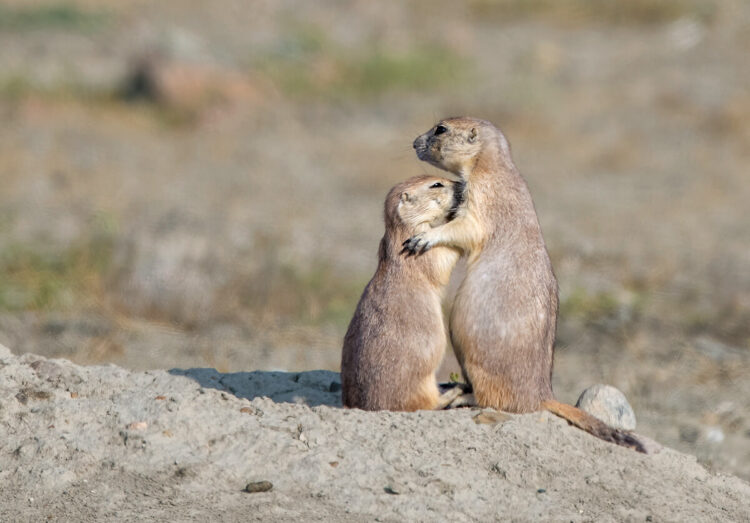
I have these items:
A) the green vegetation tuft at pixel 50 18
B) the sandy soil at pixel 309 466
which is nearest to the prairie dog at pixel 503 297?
the sandy soil at pixel 309 466

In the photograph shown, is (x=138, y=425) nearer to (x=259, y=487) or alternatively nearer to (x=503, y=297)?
(x=259, y=487)

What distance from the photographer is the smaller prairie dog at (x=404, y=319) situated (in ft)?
16.9

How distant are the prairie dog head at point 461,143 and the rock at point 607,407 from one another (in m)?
1.39

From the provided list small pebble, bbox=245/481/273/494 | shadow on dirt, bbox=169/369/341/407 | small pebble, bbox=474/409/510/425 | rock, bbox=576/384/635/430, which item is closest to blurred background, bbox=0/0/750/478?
shadow on dirt, bbox=169/369/341/407

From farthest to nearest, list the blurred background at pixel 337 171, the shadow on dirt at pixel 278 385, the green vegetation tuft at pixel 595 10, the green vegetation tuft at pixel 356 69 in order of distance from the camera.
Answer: the green vegetation tuft at pixel 595 10
the green vegetation tuft at pixel 356 69
the blurred background at pixel 337 171
the shadow on dirt at pixel 278 385

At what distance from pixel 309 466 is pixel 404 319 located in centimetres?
79

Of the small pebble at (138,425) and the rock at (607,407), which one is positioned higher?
the rock at (607,407)

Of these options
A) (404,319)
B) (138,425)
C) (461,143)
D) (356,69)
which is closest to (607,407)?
(404,319)

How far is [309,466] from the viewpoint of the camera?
16.3 ft

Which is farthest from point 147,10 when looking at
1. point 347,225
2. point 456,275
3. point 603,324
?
point 456,275

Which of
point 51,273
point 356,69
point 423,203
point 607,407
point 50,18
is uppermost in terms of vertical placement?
point 50,18

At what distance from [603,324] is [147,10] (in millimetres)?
16358

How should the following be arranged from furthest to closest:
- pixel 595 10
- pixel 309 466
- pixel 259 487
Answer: pixel 595 10
pixel 309 466
pixel 259 487

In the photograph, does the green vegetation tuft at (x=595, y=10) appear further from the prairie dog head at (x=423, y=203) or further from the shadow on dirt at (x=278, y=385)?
the prairie dog head at (x=423, y=203)
